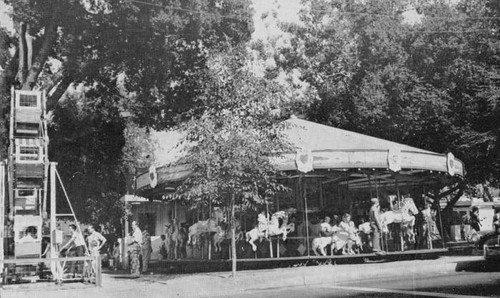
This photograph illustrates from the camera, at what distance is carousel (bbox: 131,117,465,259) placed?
63.7ft

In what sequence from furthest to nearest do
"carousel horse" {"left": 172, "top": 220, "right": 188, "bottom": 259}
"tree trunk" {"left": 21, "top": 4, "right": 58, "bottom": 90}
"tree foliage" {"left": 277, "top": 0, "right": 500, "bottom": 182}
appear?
"tree foliage" {"left": 277, "top": 0, "right": 500, "bottom": 182}
"carousel horse" {"left": 172, "top": 220, "right": 188, "bottom": 259}
"tree trunk" {"left": 21, "top": 4, "right": 58, "bottom": 90}

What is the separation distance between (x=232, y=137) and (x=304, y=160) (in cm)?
335

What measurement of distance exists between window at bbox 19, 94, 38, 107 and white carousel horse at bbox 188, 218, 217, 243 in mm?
7850

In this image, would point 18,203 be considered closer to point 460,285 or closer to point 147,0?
point 147,0

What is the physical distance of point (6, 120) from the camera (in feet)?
87.5

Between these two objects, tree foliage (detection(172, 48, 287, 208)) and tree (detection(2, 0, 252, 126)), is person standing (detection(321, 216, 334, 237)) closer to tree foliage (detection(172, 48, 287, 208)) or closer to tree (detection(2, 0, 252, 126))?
tree foliage (detection(172, 48, 287, 208))

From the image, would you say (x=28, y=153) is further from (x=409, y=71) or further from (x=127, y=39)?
(x=409, y=71)

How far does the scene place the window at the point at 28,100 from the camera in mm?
18438

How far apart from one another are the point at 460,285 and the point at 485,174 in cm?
1898

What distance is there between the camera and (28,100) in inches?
731

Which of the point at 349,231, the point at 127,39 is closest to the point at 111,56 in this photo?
the point at 127,39

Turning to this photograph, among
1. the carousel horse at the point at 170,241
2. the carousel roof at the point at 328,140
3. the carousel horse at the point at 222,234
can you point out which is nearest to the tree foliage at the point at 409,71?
the carousel roof at the point at 328,140

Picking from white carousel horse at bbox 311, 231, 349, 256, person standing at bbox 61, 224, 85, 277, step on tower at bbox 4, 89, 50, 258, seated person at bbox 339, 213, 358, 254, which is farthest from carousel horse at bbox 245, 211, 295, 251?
step on tower at bbox 4, 89, 50, 258

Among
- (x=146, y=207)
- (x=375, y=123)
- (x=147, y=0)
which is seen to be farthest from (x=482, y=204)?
(x=147, y=0)
